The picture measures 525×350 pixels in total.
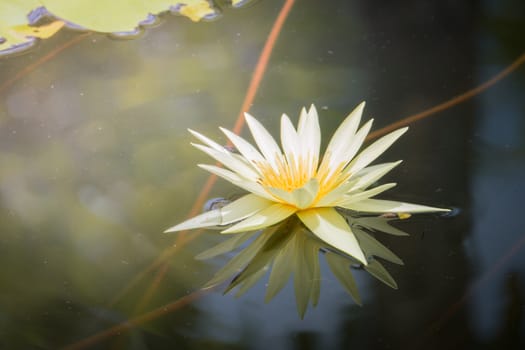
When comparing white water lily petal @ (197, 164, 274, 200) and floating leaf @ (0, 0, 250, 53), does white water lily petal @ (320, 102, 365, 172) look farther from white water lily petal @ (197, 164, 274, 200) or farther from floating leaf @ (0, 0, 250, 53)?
floating leaf @ (0, 0, 250, 53)

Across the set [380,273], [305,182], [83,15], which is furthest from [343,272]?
[83,15]

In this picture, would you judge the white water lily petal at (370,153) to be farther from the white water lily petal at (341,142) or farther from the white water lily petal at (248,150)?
the white water lily petal at (248,150)

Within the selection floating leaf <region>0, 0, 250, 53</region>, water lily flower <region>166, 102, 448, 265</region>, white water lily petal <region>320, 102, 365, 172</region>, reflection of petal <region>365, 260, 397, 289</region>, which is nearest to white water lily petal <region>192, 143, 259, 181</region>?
water lily flower <region>166, 102, 448, 265</region>

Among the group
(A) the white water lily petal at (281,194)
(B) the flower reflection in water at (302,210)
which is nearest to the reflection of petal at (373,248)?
(B) the flower reflection in water at (302,210)

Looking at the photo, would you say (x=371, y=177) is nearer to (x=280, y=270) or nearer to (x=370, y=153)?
(x=370, y=153)

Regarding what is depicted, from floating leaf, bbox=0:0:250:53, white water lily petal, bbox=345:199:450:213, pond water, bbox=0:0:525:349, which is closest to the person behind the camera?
pond water, bbox=0:0:525:349

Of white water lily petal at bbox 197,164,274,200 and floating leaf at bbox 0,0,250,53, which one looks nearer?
white water lily petal at bbox 197,164,274,200
